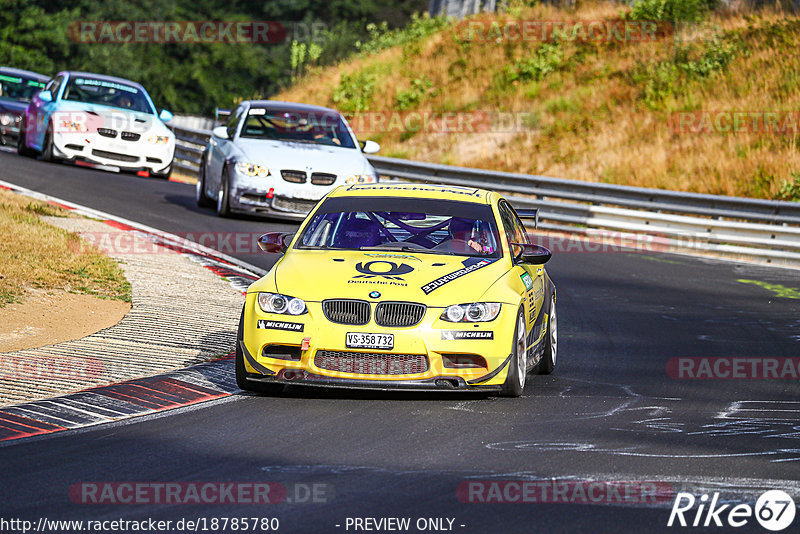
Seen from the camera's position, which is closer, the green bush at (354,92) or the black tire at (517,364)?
the black tire at (517,364)

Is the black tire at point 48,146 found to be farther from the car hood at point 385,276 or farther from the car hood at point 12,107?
the car hood at point 385,276

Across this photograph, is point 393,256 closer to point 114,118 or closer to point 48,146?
point 114,118

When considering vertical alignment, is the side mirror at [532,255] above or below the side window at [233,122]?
Answer: below

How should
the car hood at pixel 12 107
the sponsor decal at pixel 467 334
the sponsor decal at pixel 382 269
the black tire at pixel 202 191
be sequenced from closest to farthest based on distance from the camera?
the sponsor decal at pixel 467 334 < the sponsor decal at pixel 382 269 < the black tire at pixel 202 191 < the car hood at pixel 12 107

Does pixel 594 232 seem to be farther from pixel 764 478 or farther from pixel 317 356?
pixel 764 478

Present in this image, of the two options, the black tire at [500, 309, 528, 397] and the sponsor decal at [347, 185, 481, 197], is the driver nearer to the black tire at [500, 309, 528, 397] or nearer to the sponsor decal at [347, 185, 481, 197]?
the sponsor decal at [347, 185, 481, 197]

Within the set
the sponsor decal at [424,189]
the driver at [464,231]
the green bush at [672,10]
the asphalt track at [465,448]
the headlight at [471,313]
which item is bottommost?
the asphalt track at [465,448]

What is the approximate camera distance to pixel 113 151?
24.2m

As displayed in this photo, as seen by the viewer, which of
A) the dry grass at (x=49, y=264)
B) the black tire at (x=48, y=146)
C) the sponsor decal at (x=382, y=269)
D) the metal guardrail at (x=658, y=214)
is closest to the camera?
the sponsor decal at (x=382, y=269)

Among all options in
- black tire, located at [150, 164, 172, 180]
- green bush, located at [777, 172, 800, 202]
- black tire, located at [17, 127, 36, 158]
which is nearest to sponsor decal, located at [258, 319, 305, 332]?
black tire, located at [150, 164, 172, 180]

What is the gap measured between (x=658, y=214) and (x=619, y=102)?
32.8 feet

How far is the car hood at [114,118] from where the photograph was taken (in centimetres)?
2405

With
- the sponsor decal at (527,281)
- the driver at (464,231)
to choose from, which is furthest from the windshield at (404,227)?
the sponsor decal at (527,281)

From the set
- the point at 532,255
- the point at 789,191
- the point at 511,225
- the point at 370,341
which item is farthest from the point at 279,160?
the point at 789,191
